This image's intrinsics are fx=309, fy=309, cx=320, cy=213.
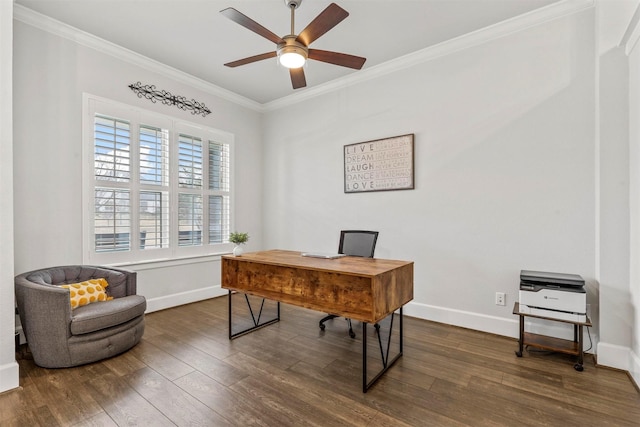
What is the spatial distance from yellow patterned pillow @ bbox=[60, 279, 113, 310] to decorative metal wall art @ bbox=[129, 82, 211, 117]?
2.17 metres

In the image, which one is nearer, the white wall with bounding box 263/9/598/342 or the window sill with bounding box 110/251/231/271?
the white wall with bounding box 263/9/598/342

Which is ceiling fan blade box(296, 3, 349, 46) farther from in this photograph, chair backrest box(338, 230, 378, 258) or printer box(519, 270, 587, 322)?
printer box(519, 270, 587, 322)

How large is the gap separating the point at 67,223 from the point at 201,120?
2027 millimetres

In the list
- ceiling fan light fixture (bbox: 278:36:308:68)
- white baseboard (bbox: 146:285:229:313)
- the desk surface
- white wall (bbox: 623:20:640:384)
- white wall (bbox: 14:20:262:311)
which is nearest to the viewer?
the desk surface

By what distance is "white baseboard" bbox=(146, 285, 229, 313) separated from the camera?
3.71 metres

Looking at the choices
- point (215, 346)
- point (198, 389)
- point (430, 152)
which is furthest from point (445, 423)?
point (430, 152)

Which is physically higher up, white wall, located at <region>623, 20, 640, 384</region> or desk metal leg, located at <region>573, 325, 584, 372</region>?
white wall, located at <region>623, 20, 640, 384</region>

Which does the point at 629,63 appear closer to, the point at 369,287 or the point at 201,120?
the point at 369,287

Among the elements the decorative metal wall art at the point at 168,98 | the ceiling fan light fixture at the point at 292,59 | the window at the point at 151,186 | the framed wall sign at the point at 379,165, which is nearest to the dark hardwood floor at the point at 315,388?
the window at the point at 151,186

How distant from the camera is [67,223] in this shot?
304cm

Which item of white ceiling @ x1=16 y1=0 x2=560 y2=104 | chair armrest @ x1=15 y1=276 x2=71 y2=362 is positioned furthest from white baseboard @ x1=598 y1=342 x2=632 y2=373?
chair armrest @ x1=15 y1=276 x2=71 y2=362

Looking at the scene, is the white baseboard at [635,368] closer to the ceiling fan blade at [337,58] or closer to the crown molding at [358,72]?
the crown molding at [358,72]

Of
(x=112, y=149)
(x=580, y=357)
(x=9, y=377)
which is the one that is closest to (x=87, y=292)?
(x=9, y=377)

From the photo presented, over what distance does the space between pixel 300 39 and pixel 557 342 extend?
3.16 meters
